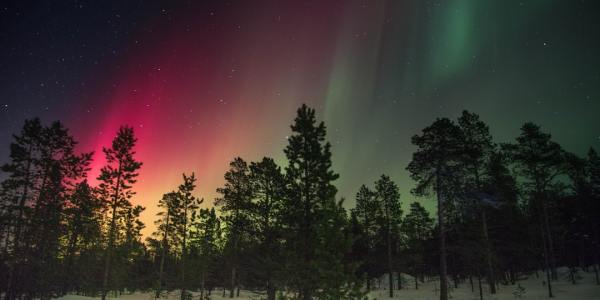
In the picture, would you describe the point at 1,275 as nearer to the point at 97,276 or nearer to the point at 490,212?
the point at 97,276

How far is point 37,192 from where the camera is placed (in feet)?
91.8

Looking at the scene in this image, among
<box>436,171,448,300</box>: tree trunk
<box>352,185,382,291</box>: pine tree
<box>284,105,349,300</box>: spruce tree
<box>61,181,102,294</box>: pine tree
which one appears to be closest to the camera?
<box>284,105,349,300</box>: spruce tree

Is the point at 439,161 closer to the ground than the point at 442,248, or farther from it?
farther from it

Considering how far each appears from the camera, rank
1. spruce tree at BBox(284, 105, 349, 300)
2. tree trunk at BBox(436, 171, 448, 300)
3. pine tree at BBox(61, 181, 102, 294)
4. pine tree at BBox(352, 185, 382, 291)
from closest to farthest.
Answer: spruce tree at BBox(284, 105, 349, 300) < tree trunk at BBox(436, 171, 448, 300) < pine tree at BBox(61, 181, 102, 294) < pine tree at BBox(352, 185, 382, 291)

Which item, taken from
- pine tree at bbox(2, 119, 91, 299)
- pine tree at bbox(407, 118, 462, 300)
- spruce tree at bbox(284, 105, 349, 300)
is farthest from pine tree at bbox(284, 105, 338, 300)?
pine tree at bbox(2, 119, 91, 299)

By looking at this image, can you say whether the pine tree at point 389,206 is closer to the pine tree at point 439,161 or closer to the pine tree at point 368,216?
the pine tree at point 368,216

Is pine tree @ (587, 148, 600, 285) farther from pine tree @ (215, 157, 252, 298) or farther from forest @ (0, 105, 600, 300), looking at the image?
pine tree @ (215, 157, 252, 298)

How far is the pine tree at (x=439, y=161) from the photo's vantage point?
2409 cm

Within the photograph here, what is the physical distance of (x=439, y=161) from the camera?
24.6 m

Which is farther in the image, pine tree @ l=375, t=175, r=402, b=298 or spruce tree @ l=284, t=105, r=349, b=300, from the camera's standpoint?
pine tree @ l=375, t=175, r=402, b=298

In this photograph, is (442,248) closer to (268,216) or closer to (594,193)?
(268,216)

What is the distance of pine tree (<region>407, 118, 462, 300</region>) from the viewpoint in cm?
2409

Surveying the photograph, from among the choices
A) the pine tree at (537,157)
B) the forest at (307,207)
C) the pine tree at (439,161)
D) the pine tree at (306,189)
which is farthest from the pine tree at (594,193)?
the pine tree at (306,189)

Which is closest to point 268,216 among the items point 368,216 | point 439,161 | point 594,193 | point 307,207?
point 307,207
